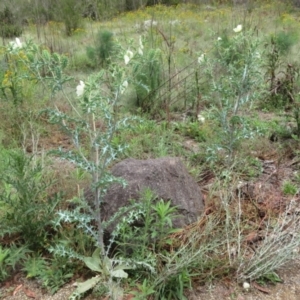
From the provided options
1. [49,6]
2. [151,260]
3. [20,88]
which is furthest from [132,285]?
[49,6]

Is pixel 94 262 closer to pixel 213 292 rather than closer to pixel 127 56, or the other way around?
pixel 213 292

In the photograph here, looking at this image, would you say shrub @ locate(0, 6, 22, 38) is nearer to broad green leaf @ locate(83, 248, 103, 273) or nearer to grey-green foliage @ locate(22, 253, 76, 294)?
grey-green foliage @ locate(22, 253, 76, 294)

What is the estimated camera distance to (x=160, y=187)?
261cm

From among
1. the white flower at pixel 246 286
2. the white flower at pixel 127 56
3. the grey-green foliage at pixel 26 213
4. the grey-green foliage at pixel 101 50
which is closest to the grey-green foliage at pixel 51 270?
the grey-green foliage at pixel 26 213

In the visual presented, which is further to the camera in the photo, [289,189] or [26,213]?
[289,189]

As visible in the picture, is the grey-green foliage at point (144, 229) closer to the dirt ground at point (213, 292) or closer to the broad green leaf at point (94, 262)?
the broad green leaf at point (94, 262)

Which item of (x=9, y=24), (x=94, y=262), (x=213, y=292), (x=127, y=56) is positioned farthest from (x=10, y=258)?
(x=9, y=24)

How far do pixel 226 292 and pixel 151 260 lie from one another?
1.40 feet

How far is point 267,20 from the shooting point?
389 inches

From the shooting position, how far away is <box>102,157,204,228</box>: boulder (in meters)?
2.54

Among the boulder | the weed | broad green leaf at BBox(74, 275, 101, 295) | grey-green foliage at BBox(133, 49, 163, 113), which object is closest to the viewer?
broad green leaf at BBox(74, 275, 101, 295)

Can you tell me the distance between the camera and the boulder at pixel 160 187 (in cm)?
254

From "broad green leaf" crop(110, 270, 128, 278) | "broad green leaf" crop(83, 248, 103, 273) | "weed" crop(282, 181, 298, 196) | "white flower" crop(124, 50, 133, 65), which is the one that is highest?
"white flower" crop(124, 50, 133, 65)

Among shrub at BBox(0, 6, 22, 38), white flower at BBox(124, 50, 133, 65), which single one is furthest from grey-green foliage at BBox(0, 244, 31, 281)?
shrub at BBox(0, 6, 22, 38)
